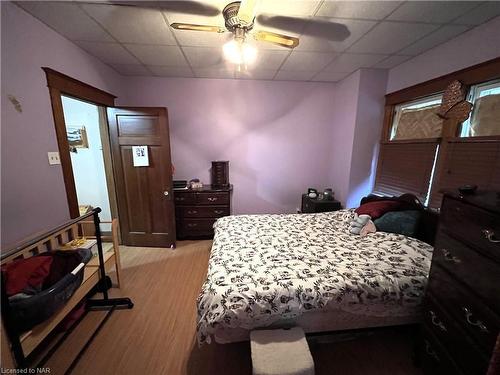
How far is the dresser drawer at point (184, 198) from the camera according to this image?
3246 millimetres

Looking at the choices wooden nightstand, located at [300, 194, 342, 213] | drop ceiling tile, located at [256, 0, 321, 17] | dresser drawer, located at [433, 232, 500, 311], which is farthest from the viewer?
wooden nightstand, located at [300, 194, 342, 213]

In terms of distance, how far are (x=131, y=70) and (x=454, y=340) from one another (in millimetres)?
4258

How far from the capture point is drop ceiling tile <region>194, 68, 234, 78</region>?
2.97 metres

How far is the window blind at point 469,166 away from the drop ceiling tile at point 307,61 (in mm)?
1626

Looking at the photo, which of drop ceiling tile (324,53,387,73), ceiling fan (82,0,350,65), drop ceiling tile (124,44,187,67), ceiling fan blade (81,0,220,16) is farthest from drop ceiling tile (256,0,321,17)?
drop ceiling tile (124,44,187,67)

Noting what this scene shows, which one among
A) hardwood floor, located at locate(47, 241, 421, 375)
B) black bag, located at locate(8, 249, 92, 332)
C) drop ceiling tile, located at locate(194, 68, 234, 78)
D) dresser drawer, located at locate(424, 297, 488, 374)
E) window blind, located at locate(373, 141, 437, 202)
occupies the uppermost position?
drop ceiling tile, located at locate(194, 68, 234, 78)

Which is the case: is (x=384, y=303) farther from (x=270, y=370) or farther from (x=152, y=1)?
(x=152, y=1)

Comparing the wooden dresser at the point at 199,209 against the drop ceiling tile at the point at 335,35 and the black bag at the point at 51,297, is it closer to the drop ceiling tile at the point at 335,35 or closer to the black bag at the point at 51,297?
the black bag at the point at 51,297

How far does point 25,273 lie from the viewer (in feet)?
4.01

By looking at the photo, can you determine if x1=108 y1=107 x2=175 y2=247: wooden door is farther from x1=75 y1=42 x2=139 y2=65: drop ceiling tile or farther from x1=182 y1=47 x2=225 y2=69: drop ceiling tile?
x1=182 y1=47 x2=225 y2=69: drop ceiling tile

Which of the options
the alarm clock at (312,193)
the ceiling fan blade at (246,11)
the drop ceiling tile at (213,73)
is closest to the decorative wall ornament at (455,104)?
the alarm clock at (312,193)

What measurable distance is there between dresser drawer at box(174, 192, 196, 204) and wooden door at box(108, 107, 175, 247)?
0.66 ft

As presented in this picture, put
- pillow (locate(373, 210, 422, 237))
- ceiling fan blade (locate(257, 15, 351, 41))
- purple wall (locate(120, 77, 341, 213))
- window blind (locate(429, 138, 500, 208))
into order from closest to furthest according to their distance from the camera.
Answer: window blind (locate(429, 138, 500, 208)) → ceiling fan blade (locate(257, 15, 351, 41)) → pillow (locate(373, 210, 422, 237)) → purple wall (locate(120, 77, 341, 213))

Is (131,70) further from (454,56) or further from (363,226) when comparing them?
(454,56)
